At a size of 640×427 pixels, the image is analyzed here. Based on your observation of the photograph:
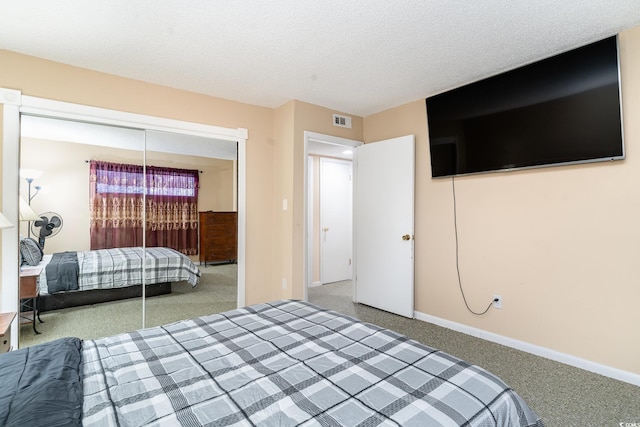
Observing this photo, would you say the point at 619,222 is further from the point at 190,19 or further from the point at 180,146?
the point at 180,146

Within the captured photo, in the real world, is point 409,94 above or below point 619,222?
above

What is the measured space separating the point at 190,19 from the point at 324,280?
14.0 feet

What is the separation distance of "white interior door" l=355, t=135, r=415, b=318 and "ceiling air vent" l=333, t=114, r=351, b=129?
14.1 inches

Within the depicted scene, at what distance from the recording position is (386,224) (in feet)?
12.7

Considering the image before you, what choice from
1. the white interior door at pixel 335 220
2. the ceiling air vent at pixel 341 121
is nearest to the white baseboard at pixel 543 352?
the white interior door at pixel 335 220

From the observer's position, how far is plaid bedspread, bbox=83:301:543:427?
991 millimetres

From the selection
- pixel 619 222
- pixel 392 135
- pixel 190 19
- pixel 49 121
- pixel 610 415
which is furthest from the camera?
pixel 392 135

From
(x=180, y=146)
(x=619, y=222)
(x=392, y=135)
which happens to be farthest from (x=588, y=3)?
(x=180, y=146)

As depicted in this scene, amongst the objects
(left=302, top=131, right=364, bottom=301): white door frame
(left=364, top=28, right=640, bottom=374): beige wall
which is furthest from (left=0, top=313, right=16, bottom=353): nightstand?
(left=364, top=28, right=640, bottom=374): beige wall

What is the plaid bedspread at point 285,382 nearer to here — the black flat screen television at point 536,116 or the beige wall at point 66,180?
the beige wall at point 66,180

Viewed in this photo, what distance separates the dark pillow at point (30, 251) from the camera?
8.41 ft

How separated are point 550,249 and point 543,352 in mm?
882

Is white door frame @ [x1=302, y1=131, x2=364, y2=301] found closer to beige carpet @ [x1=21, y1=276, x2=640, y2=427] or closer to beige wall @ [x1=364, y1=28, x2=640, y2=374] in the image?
beige carpet @ [x1=21, y1=276, x2=640, y2=427]

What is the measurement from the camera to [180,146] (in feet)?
10.8
